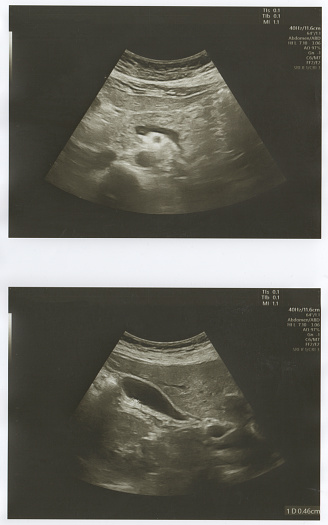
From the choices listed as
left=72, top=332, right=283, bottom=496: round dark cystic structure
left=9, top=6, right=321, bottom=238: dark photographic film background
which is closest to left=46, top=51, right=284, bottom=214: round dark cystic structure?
left=9, top=6, right=321, bottom=238: dark photographic film background

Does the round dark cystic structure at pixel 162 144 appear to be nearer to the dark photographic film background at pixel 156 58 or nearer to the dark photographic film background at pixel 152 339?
the dark photographic film background at pixel 156 58

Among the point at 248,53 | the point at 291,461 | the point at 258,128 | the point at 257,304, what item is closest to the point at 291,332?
the point at 257,304

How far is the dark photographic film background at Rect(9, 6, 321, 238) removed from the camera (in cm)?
99

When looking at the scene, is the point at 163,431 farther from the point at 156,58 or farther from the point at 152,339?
the point at 156,58

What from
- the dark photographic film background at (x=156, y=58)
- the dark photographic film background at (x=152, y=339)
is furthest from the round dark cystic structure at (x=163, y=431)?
the dark photographic film background at (x=156, y=58)

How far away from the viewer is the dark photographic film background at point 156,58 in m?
0.99

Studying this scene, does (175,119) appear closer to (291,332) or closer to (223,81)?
(223,81)

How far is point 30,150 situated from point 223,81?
1.06 feet

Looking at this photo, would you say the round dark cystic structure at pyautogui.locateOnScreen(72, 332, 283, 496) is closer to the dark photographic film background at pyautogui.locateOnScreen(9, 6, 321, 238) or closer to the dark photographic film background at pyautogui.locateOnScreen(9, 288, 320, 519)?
the dark photographic film background at pyautogui.locateOnScreen(9, 288, 320, 519)

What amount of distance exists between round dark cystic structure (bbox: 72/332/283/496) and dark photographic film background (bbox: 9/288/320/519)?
2 cm

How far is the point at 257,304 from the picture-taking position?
39.3 inches

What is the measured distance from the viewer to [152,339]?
3.26 feet

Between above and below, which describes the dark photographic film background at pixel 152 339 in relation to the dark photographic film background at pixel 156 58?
below

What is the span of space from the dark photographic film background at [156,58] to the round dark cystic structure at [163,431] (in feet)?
0.73
